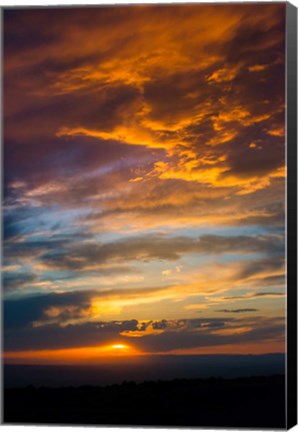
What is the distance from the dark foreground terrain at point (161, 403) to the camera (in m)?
13.7

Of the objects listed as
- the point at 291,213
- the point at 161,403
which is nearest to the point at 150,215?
the point at 291,213

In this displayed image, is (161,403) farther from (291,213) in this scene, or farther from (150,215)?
(291,213)

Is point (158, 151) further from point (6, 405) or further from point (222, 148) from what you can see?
point (6, 405)

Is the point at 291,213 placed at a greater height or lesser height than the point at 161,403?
greater

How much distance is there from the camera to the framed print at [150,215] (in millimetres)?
13719

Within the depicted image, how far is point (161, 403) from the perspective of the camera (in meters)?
13.9

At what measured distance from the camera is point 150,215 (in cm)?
1394

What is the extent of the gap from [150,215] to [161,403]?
157 centimetres

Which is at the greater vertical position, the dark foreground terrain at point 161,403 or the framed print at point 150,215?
the framed print at point 150,215

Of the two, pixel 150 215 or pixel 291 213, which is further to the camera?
pixel 150 215

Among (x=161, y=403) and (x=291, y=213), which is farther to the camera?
(x=161, y=403)

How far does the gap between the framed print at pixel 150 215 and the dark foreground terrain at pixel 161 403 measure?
0.04ft

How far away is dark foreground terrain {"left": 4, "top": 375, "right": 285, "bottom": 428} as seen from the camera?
13.7 m

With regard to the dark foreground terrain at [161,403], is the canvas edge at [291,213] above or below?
above
